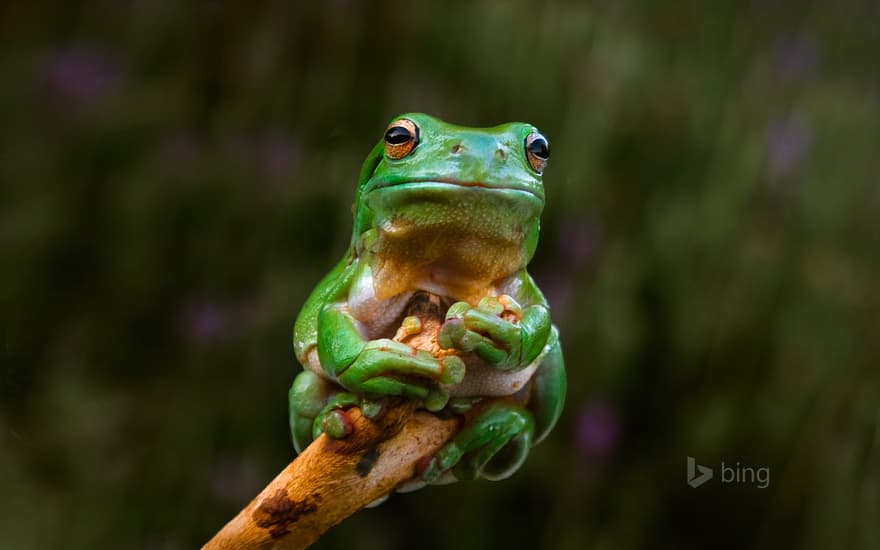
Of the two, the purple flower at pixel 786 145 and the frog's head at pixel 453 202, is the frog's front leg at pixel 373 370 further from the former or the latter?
the purple flower at pixel 786 145

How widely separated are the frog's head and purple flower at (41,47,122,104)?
1.28 metres

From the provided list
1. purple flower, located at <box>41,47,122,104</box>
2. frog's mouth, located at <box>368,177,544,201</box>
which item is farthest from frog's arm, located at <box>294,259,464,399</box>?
purple flower, located at <box>41,47,122,104</box>

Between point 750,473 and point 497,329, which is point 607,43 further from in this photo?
point 497,329

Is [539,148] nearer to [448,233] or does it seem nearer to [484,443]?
[448,233]

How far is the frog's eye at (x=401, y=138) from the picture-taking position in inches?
23.9

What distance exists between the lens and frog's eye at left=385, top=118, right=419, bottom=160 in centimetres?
61

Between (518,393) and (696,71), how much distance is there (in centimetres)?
142

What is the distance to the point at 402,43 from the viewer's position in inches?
69.1

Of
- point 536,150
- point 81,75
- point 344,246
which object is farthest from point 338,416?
point 81,75

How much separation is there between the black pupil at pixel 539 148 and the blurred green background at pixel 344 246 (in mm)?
986

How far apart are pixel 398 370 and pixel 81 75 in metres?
1.44

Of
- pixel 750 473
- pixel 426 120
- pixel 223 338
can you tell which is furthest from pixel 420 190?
pixel 750 473

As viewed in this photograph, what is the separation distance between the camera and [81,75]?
1714mm

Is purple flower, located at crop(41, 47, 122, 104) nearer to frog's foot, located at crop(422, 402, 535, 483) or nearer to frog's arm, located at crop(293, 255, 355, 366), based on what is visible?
frog's arm, located at crop(293, 255, 355, 366)
